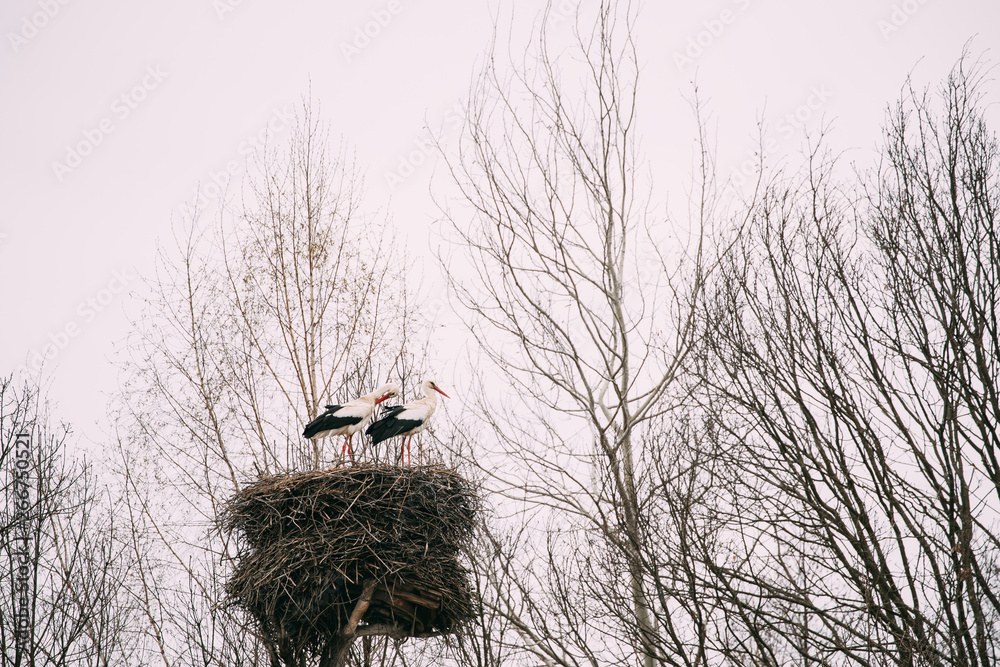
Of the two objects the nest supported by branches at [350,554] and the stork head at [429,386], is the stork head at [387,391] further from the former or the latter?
the nest supported by branches at [350,554]

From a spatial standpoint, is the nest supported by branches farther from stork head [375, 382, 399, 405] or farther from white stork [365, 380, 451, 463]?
stork head [375, 382, 399, 405]

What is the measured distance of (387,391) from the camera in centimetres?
877

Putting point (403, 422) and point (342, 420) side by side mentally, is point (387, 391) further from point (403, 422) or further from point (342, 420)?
point (342, 420)

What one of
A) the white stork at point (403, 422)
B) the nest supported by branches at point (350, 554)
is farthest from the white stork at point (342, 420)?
the nest supported by branches at point (350, 554)

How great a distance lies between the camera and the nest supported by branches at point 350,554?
6.23 metres

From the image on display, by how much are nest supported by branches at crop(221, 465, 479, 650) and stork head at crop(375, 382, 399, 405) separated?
1975 mm

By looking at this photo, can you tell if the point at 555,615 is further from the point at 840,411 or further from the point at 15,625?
the point at 15,625

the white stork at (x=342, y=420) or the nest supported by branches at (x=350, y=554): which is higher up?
the white stork at (x=342, y=420)

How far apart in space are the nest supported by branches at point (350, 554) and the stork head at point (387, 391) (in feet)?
6.48

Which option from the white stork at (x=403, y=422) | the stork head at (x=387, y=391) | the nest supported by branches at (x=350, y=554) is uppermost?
the stork head at (x=387, y=391)

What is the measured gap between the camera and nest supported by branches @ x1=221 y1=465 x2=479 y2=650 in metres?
6.23

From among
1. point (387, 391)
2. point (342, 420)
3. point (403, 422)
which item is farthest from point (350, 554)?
point (387, 391)

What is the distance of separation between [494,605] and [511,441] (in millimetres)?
1758

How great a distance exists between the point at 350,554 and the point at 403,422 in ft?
6.38
